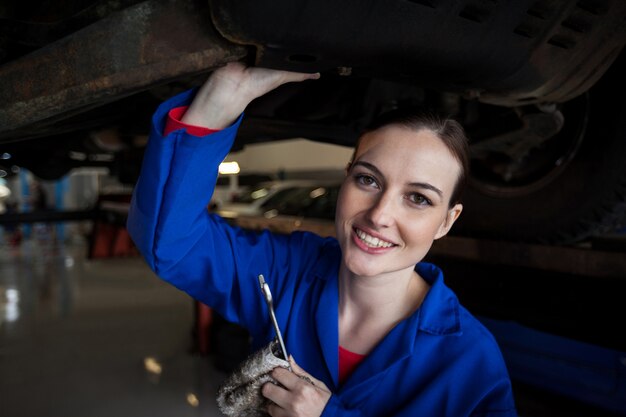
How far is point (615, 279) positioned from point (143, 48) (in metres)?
1.40

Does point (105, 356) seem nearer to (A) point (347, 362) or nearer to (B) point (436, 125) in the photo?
(A) point (347, 362)

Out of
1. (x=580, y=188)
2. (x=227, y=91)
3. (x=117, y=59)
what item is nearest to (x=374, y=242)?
(x=227, y=91)

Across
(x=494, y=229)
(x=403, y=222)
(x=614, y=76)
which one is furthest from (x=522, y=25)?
(x=494, y=229)

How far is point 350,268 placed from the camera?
86cm

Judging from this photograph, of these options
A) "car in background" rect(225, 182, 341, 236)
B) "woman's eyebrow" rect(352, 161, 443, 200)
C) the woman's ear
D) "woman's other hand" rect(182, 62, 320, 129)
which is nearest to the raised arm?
"woman's other hand" rect(182, 62, 320, 129)

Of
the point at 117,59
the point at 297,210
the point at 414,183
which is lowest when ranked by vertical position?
the point at 297,210

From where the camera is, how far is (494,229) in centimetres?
180

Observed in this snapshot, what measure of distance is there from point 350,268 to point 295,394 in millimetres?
230

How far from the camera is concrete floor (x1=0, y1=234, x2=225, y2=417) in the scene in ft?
A: 6.25

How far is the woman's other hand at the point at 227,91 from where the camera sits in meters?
0.74

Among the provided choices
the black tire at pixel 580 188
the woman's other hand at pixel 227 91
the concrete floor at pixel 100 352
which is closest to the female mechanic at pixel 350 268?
the woman's other hand at pixel 227 91

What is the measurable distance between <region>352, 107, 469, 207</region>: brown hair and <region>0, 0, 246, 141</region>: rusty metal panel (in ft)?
1.05

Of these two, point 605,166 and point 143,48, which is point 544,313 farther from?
point 143,48

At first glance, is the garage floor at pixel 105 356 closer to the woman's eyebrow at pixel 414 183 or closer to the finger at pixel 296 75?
the woman's eyebrow at pixel 414 183
